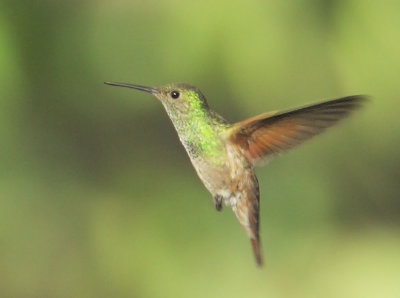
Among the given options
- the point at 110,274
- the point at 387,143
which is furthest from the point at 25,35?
the point at 387,143

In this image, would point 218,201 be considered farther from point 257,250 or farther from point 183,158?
point 183,158

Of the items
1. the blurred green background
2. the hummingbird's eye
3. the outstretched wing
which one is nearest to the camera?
the outstretched wing

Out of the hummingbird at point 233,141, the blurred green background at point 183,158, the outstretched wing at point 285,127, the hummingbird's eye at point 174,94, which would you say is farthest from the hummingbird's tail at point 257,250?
the blurred green background at point 183,158

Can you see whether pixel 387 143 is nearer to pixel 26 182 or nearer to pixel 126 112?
pixel 126 112

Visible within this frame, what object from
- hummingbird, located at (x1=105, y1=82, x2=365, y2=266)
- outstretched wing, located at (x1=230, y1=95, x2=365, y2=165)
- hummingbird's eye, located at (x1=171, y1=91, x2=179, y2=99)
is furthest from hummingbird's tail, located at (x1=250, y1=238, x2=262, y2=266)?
hummingbird's eye, located at (x1=171, y1=91, x2=179, y2=99)

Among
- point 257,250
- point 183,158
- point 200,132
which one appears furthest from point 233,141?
point 183,158

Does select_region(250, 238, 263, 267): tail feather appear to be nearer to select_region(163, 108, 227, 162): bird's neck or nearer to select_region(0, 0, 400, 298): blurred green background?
select_region(163, 108, 227, 162): bird's neck
